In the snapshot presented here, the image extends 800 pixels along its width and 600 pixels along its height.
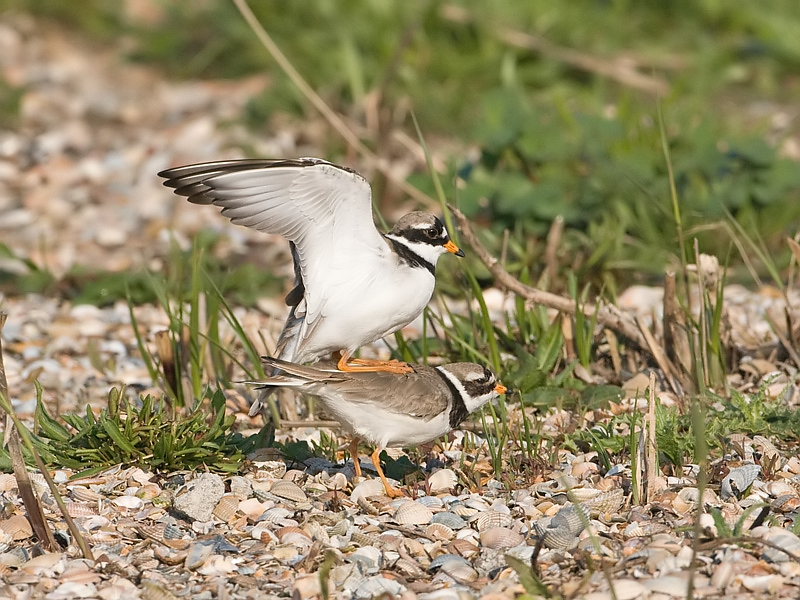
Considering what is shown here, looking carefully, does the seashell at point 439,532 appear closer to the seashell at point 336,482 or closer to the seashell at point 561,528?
the seashell at point 561,528

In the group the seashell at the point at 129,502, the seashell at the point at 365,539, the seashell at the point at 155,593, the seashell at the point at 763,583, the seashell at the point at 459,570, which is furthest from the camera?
the seashell at the point at 129,502

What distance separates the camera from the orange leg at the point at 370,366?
4.86m

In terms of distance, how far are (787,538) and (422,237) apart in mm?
2051

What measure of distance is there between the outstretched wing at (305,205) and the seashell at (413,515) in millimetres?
944

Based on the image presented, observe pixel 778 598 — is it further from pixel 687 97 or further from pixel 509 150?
pixel 687 97

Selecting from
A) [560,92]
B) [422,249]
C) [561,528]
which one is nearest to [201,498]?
[561,528]

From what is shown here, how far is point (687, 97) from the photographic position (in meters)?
9.71

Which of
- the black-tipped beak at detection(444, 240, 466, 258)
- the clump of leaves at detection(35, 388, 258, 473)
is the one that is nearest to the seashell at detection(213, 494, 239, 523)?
the clump of leaves at detection(35, 388, 258, 473)

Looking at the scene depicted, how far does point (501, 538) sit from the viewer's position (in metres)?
4.10

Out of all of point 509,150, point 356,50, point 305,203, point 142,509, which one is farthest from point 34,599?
point 356,50

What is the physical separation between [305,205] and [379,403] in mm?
842

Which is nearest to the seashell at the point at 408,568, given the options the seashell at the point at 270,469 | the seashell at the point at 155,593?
the seashell at the point at 155,593

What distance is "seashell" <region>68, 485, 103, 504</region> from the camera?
450 centimetres

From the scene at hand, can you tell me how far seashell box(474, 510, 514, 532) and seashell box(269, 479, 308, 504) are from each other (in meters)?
0.70
